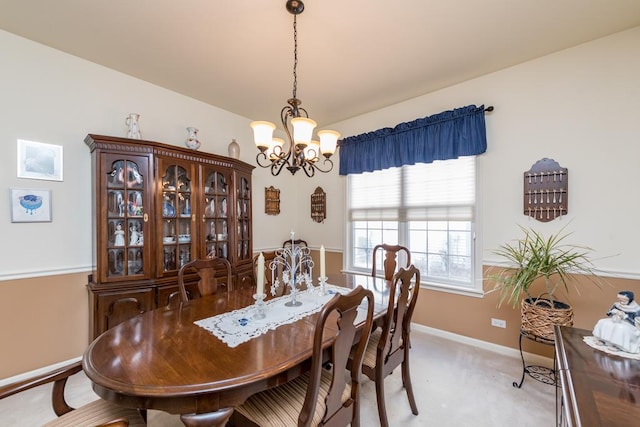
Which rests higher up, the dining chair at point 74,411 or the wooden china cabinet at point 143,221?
the wooden china cabinet at point 143,221

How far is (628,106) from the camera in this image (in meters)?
2.15

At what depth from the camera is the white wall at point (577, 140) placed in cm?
215

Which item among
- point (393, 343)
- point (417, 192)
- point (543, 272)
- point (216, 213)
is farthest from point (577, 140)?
point (216, 213)

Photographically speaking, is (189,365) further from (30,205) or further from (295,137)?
(30,205)

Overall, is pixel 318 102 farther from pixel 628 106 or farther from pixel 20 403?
pixel 20 403

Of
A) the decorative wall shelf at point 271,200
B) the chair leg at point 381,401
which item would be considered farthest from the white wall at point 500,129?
the chair leg at point 381,401

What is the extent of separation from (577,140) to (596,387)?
7.23ft

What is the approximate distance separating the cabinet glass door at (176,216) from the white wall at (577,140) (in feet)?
10.0

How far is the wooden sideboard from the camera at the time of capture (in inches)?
33.4

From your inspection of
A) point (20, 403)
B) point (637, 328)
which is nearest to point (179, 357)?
point (20, 403)

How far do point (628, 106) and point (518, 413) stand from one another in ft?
8.19

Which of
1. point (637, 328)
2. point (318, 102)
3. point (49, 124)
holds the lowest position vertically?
point (637, 328)

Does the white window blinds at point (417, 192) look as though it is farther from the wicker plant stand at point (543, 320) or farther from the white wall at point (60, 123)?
the white wall at point (60, 123)

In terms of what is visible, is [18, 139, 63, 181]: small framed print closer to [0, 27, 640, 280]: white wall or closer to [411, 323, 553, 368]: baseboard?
[0, 27, 640, 280]: white wall
